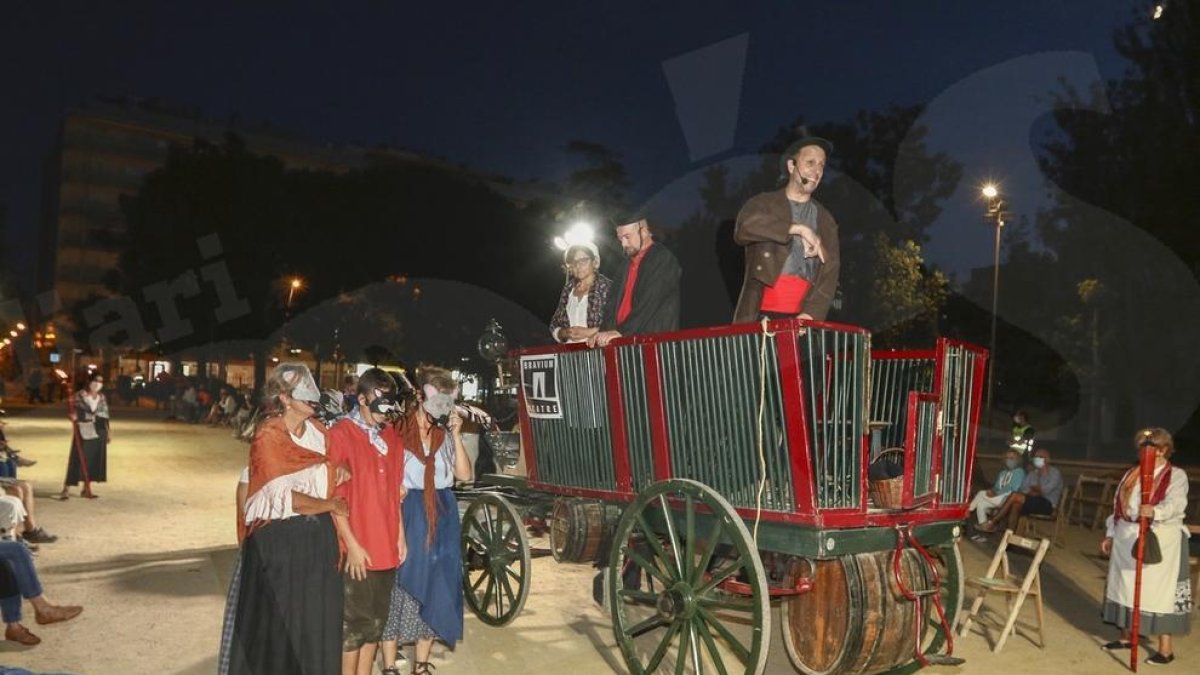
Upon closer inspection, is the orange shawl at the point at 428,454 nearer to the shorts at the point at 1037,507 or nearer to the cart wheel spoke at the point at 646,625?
the cart wheel spoke at the point at 646,625

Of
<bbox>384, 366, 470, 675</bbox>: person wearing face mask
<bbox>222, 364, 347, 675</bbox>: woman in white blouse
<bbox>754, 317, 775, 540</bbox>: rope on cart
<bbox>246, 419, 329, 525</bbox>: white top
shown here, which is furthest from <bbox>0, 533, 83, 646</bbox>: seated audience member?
<bbox>754, 317, 775, 540</bbox>: rope on cart

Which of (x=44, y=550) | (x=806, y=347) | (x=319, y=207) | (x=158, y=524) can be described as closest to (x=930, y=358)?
(x=806, y=347)

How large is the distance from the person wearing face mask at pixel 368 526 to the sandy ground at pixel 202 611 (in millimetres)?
1295

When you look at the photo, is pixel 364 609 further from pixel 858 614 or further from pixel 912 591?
pixel 912 591

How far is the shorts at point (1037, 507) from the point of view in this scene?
12.1 meters

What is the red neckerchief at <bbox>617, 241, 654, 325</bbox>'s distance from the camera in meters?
6.00

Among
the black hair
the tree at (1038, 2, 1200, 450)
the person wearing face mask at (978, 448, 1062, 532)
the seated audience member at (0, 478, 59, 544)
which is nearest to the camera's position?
the black hair

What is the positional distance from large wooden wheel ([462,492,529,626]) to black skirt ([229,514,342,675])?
2160mm

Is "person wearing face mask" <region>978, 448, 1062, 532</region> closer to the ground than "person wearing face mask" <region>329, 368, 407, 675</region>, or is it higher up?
closer to the ground

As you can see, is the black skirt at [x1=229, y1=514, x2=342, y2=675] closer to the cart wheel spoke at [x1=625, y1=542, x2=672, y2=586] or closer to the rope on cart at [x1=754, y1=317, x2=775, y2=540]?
the cart wheel spoke at [x1=625, y1=542, x2=672, y2=586]

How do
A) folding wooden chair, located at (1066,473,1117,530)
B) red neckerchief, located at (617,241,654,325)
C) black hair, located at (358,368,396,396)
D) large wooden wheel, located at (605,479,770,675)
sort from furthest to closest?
folding wooden chair, located at (1066,473,1117,530) → red neckerchief, located at (617,241,654,325) → black hair, located at (358,368,396,396) → large wooden wheel, located at (605,479,770,675)

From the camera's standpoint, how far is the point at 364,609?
16.1ft

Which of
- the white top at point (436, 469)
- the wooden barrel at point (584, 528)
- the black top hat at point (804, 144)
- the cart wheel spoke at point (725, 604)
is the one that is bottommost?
the cart wheel spoke at point (725, 604)

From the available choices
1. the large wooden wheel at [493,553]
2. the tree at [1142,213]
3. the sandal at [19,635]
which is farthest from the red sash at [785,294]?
the tree at [1142,213]
